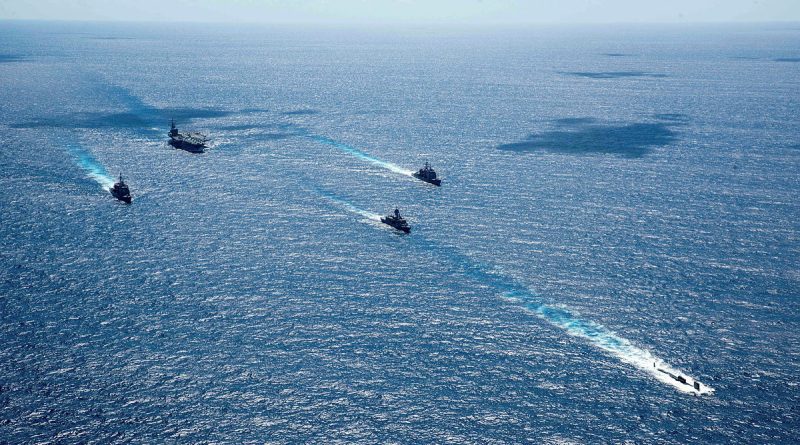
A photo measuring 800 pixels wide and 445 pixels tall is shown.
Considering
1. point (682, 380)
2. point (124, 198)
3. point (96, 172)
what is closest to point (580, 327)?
point (682, 380)

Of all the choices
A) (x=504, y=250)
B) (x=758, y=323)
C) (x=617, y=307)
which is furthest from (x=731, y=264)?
(x=504, y=250)

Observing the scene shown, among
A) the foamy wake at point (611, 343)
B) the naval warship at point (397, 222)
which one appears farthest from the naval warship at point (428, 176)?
the foamy wake at point (611, 343)

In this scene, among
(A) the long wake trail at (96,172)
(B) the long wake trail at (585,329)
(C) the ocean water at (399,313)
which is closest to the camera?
(C) the ocean water at (399,313)

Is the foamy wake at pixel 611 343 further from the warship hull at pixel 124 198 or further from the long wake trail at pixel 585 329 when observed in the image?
the warship hull at pixel 124 198

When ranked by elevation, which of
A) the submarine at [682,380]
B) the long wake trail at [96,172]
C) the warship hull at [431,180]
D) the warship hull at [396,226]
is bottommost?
the submarine at [682,380]

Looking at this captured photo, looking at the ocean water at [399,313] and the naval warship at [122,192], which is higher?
the naval warship at [122,192]
